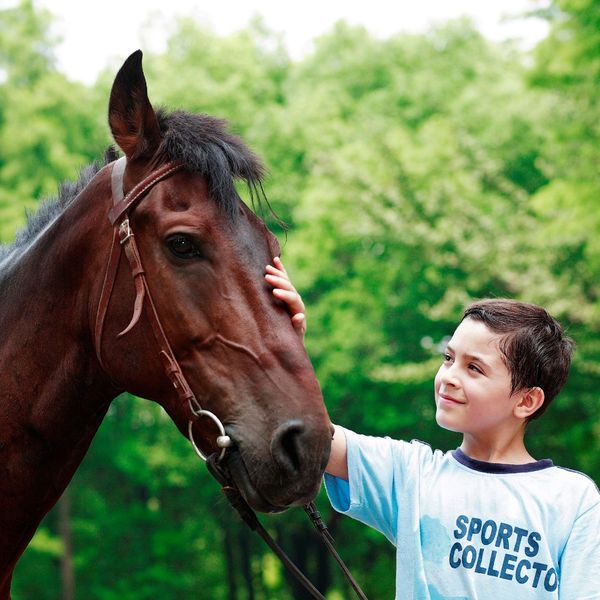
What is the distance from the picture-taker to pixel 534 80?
42.5ft

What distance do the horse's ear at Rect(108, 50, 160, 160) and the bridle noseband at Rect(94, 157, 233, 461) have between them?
4.4 inches

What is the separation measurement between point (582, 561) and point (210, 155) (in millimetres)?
1680

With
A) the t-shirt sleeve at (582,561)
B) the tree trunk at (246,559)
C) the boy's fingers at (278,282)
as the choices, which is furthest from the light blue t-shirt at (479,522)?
the tree trunk at (246,559)

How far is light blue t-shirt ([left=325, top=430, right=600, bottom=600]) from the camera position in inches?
97.0

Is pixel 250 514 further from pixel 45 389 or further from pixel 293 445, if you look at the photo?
pixel 45 389

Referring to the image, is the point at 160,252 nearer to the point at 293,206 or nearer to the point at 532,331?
the point at 532,331

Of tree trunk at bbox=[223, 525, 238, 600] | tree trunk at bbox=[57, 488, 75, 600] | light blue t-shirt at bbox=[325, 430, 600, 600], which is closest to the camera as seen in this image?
light blue t-shirt at bbox=[325, 430, 600, 600]

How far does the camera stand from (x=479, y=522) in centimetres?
257

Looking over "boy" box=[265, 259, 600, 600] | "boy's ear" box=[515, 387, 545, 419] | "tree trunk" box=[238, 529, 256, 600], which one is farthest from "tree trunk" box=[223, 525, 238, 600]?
"boy's ear" box=[515, 387, 545, 419]

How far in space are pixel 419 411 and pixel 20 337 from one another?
1490cm

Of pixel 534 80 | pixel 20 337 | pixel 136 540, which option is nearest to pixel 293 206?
pixel 534 80

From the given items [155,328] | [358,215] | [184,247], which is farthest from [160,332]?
[358,215]

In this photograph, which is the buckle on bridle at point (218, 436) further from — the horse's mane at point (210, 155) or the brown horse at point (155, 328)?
the horse's mane at point (210, 155)

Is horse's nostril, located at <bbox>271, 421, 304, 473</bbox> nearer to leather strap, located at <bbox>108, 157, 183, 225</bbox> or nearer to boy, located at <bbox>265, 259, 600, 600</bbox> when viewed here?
boy, located at <bbox>265, 259, 600, 600</bbox>
